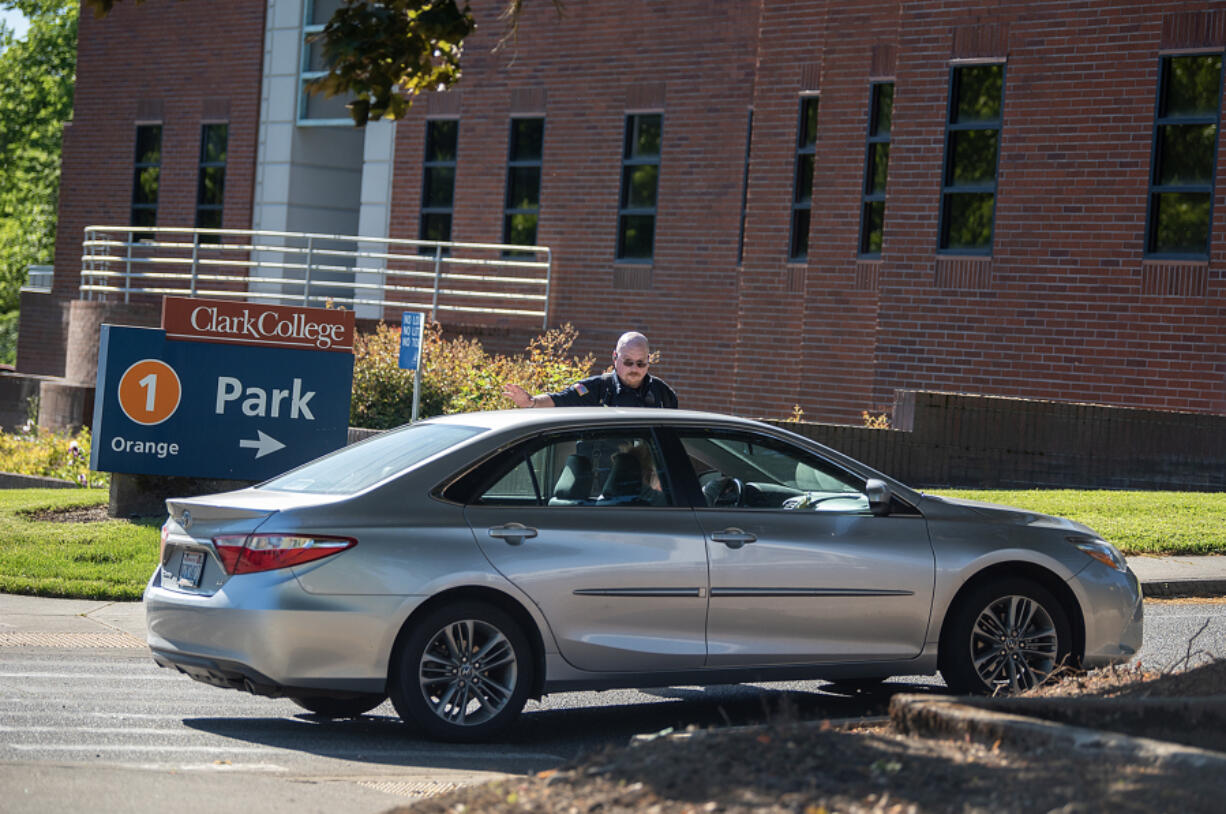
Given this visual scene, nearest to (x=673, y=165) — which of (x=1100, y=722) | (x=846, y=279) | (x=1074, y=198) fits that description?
(x=846, y=279)

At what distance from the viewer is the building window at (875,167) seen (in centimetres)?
1975

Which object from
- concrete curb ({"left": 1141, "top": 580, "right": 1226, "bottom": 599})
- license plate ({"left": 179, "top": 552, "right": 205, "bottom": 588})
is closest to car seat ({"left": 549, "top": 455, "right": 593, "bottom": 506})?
license plate ({"left": 179, "top": 552, "right": 205, "bottom": 588})

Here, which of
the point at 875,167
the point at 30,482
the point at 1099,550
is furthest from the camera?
the point at 875,167

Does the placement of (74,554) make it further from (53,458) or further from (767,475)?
(53,458)

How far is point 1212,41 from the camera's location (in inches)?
659

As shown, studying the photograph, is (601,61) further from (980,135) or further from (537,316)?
(980,135)

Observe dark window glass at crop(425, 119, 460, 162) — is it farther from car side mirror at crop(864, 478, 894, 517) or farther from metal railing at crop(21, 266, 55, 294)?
car side mirror at crop(864, 478, 894, 517)

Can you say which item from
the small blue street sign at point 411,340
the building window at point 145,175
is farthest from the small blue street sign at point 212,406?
the building window at point 145,175

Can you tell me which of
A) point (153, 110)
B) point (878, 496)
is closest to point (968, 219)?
point (878, 496)

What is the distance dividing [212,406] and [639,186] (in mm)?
10486

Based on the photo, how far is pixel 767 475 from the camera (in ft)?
25.7

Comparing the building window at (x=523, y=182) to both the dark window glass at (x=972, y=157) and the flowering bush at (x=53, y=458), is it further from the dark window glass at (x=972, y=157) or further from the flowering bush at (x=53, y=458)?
the dark window glass at (x=972, y=157)

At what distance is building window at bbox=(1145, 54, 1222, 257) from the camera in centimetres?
1683

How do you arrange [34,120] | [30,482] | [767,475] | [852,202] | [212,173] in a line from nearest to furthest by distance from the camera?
[767,475] < [30,482] < [852,202] < [212,173] < [34,120]
